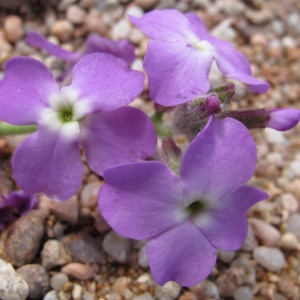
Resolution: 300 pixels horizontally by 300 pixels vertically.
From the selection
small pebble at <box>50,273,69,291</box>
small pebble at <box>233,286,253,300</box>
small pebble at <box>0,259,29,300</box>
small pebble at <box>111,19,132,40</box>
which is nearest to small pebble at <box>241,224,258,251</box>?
small pebble at <box>233,286,253,300</box>

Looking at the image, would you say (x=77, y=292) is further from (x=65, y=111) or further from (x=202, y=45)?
(x=202, y=45)

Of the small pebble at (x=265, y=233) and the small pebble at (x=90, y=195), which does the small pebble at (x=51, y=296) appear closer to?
the small pebble at (x=90, y=195)

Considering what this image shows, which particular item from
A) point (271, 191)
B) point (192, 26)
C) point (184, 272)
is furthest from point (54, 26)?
point (184, 272)

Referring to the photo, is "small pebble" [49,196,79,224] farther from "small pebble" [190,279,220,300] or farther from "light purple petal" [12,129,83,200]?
"small pebble" [190,279,220,300]

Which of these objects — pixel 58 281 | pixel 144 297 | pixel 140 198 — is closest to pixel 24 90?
pixel 140 198

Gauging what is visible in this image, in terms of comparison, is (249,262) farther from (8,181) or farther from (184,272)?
(8,181)
